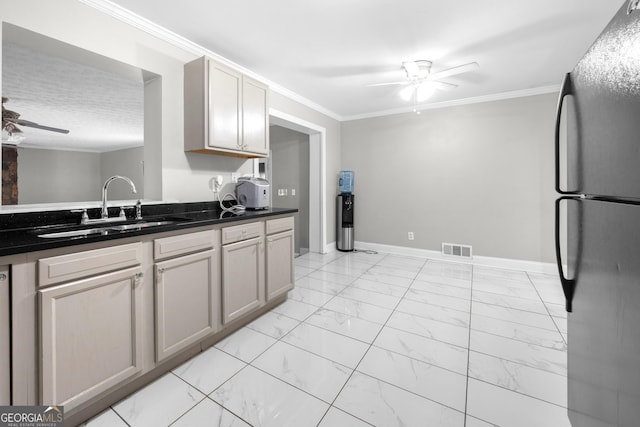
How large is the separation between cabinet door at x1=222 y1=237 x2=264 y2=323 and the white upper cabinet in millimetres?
929

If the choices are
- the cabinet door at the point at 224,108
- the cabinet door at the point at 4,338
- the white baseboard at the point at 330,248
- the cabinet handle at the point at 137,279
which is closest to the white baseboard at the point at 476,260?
the white baseboard at the point at 330,248

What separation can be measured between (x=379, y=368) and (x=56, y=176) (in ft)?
29.1

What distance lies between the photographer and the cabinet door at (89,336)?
3.94ft

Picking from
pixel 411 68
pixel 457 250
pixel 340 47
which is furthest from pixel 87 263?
pixel 457 250

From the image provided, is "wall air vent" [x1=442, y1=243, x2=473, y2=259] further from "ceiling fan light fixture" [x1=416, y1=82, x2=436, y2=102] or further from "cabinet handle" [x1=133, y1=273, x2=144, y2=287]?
"cabinet handle" [x1=133, y1=273, x2=144, y2=287]

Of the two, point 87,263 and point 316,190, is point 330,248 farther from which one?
point 87,263

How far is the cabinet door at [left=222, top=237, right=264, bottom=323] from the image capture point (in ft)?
6.81

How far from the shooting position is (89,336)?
1.33m

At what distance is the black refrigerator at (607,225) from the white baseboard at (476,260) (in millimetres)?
3224

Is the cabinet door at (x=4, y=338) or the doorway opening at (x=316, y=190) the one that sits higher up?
the doorway opening at (x=316, y=190)

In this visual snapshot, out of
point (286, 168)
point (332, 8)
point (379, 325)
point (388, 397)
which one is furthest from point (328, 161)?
point (388, 397)

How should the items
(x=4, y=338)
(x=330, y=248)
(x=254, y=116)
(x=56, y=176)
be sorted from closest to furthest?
(x=4, y=338), (x=254, y=116), (x=330, y=248), (x=56, y=176)

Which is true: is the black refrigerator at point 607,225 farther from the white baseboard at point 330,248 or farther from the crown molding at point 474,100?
the white baseboard at point 330,248

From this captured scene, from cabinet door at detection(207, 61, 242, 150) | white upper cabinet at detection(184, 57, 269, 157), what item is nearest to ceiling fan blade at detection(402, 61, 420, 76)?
white upper cabinet at detection(184, 57, 269, 157)
